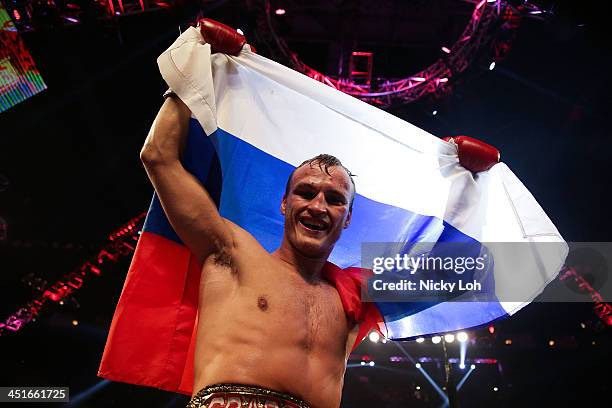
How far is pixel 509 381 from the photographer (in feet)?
30.4

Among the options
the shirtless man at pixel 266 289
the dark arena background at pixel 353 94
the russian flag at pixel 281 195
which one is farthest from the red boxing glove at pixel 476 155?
the dark arena background at pixel 353 94

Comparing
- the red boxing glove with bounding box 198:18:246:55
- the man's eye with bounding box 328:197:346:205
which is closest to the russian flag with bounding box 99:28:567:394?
the red boxing glove with bounding box 198:18:246:55

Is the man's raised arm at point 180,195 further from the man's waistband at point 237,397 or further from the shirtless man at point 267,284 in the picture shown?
the man's waistband at point 237,397

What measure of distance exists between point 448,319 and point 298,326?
2.62 ft

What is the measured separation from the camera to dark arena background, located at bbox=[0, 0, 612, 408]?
17.2 feet

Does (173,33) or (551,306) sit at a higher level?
(173,33)

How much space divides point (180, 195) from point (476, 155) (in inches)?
50.5

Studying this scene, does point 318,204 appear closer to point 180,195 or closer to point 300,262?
point 300,262

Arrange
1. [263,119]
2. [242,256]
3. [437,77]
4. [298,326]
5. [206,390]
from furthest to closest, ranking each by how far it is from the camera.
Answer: [437,77]
[263,119]
[242,256]
[298,326]
[206,390]

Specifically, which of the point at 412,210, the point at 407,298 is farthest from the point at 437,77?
the point at 407,298

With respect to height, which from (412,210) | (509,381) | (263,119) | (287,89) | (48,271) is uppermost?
(287,89)

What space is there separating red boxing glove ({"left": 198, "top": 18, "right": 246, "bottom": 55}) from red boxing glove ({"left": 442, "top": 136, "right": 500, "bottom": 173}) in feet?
3.55

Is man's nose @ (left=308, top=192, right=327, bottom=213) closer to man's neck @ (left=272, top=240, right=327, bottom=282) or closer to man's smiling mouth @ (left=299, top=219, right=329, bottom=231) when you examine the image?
man's smiling mouth @ (left=299, top=219, right=329, bottom=231)

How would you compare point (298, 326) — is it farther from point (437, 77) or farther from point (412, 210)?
point (437, 77)
